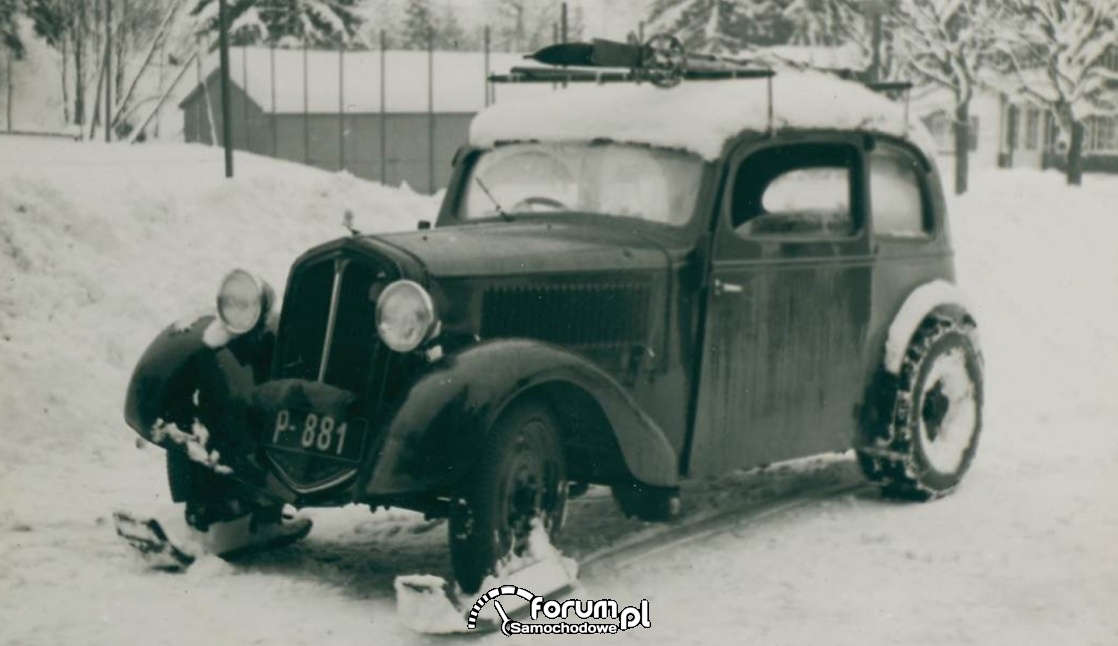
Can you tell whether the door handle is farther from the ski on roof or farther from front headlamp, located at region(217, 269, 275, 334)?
front headlamp, located at region(217, 269, 275, 334)

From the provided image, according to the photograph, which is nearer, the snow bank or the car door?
the car door

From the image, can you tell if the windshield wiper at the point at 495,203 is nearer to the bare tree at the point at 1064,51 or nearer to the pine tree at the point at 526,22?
the pine tree at the point at 526,22

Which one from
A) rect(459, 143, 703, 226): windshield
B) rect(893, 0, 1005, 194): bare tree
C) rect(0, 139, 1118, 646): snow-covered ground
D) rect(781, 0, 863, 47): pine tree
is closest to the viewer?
rect(0, 139, 1118, 646): snow-covered ground

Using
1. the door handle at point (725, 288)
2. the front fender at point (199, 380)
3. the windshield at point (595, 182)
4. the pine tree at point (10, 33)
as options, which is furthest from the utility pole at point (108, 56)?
the door handle at point (725, 288)

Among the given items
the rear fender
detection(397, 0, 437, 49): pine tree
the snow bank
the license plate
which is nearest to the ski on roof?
the rear fender

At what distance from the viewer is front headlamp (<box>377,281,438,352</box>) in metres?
5.16

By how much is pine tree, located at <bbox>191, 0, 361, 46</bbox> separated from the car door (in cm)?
519

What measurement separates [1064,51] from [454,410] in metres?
15.1

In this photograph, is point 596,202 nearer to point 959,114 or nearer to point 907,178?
point 907,178

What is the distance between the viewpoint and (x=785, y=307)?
6617 millimetres

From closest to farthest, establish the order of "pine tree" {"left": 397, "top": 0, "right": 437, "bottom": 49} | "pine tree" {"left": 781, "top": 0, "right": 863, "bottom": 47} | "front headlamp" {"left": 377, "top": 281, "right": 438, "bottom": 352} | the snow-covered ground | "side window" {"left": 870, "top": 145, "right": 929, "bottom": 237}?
"front headlamp" {"left": 377, "top": 281, "right": 438, "bottom": 352}, the snow-covered ground, "side window" {"left": 870, "top": 145, "right": 929, "bottom": 237}, "pine tree" {"left": 397, "top": 0, "right": 437, "bottom": 49}, "pine tree" {"left": 781, "top": 0, "right": 863, "bottom": 47}

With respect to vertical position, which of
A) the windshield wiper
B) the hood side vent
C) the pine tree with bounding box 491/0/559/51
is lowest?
the hood side vent

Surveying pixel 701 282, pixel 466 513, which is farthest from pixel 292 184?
pixel 466 513

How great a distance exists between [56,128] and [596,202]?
3406 millimetres
